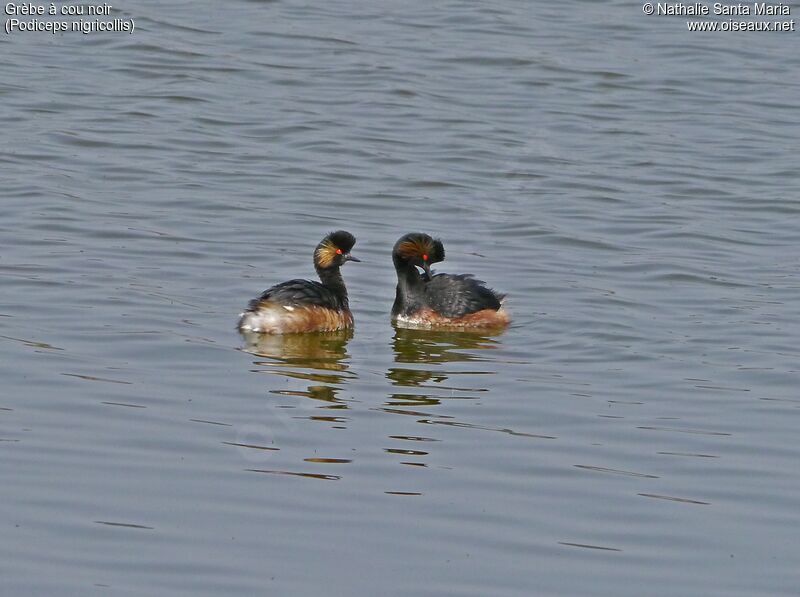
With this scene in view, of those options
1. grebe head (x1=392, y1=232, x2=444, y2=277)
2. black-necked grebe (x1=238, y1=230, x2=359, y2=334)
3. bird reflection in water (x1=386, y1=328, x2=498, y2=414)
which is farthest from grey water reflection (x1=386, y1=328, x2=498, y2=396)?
grebe head (x1=392, y1=232, x2=444, y2=277)

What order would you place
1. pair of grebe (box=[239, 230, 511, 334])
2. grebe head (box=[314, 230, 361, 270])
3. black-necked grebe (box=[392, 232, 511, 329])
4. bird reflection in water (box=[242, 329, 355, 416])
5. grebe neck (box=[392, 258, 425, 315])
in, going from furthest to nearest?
grebe neck (box=[392, 258, 425, 315]) → grebe head (box=[314, 230, 361, 270]) → black-necked grebe (box=[392, 232, 511, 329]) → pair of grebe (box=[239, 230, 511, 334]) → bird reflection in water (box=[242, 329, 355, 416])

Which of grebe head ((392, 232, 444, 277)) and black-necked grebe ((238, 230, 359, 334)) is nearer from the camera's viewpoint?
black-necked grebe ((238, 230, 359, 334))

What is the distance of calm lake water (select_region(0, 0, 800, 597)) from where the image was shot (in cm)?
684

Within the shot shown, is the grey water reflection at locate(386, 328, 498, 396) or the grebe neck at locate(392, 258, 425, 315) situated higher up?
the grebe neck at locate(392, 258, 425, 315)

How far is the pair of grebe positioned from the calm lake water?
194mm

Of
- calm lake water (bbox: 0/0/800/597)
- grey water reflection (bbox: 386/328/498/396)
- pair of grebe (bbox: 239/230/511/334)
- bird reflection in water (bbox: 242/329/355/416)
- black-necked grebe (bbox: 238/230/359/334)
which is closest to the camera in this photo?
calm lake water (bbox: 0/0/800/597)

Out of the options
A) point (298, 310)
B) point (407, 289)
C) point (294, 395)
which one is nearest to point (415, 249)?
point (407, 289)

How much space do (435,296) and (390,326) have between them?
0.46 m

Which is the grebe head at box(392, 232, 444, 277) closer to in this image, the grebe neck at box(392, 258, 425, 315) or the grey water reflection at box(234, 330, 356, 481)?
the grebe neck at box(392, 258, 425, 315)

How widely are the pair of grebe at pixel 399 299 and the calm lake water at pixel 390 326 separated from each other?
19 centimetres

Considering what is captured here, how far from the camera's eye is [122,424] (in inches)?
332

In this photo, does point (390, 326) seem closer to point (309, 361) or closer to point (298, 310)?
point (298, 310)

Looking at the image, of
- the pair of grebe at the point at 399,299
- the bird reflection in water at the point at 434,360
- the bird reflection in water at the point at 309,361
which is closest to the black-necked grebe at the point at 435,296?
the pair of grebe at the point at 399,299

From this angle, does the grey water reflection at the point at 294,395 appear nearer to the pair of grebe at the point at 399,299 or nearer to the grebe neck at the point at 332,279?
the pair of grebe at the point at 399,299
